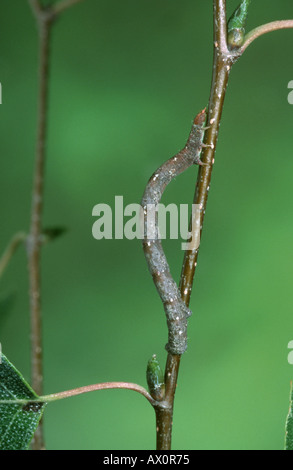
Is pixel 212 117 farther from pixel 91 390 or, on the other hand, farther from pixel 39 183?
pixel 39 183

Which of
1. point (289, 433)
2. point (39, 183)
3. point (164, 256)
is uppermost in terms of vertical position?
point (39, 183)

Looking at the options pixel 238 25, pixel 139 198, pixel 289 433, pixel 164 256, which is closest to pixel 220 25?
pixel 238 25

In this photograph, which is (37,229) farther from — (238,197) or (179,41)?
(179,41)

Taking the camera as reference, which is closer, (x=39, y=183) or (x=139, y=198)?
(x=39, y=183)

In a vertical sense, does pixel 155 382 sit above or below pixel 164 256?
below

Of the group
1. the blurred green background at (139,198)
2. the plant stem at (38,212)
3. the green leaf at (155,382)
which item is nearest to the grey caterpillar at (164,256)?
the green leaf at (155,382)

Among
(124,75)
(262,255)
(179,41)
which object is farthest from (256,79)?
(262,255)
